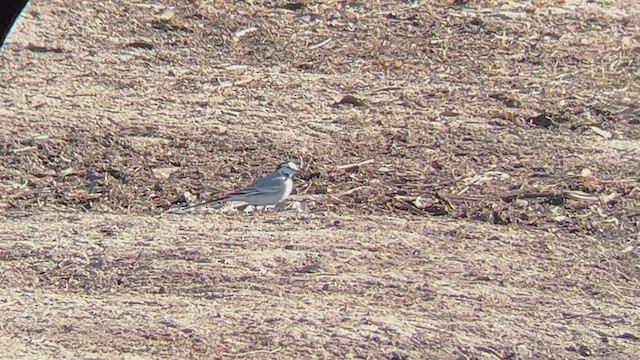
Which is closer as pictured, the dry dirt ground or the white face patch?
the dry dirt ground

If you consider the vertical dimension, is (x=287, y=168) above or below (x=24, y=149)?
above

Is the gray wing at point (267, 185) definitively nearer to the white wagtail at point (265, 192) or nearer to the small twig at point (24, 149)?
the white wagtail at point (265, 192)

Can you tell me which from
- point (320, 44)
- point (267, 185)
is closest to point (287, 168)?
point (267, 185)

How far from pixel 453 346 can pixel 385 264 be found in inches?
32.3

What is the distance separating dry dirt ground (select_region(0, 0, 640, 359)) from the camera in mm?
5285

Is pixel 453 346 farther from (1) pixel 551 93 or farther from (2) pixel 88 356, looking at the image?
(1) pixel 551 93

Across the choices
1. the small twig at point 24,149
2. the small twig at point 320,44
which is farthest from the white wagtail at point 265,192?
the small twig at point 320,44

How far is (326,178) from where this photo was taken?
6.98m

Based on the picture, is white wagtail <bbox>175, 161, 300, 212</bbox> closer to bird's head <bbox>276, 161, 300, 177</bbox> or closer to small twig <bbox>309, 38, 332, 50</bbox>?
bird's head <bbox>276, 161, 300, 177</bbox>

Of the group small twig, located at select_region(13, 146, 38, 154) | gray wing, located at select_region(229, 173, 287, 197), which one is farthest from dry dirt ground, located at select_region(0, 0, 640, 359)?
gray wing, located at select_region(229, 173, 287, 197)

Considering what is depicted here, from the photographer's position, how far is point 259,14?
942 cm

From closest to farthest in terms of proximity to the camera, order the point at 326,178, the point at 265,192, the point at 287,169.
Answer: the point at 265,192 → the point at 287,169 → the point at 326,178

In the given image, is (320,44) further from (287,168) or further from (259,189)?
(259,189)

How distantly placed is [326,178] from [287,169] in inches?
15.8
